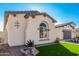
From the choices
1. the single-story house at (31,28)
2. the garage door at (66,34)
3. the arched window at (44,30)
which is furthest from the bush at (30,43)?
the garage door at (66,34)

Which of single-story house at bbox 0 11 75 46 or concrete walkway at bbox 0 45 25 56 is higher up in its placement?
single-story house at bbox 0 11 75 46

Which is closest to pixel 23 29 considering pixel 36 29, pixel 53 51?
pixel 36 29

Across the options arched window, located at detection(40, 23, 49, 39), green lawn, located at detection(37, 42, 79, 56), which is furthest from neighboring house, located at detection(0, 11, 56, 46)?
green lawn, located at detection(37, 42, 79, 56)

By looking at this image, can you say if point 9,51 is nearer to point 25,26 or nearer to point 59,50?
point 25,26

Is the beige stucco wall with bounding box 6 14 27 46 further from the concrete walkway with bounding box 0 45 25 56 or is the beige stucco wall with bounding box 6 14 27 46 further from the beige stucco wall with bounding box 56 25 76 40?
the beige stucco wall with bounding box 56 25 76 40

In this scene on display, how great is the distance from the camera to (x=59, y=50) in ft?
8.62

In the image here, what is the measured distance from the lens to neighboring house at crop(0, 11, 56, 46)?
2.60 m

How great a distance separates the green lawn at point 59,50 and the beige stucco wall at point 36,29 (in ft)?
0.28

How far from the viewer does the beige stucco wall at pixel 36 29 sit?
263 cm

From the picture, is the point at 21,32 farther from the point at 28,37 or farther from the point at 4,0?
the point at 4,0

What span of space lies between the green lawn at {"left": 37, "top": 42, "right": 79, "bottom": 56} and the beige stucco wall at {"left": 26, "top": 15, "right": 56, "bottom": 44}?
84 millimetres

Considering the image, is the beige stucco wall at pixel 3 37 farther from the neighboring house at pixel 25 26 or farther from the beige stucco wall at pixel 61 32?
the beige stucco wall at pixel 61 32

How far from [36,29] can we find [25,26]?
0.13 m

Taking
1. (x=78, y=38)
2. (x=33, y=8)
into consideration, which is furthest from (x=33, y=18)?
(x=78, y=38)
